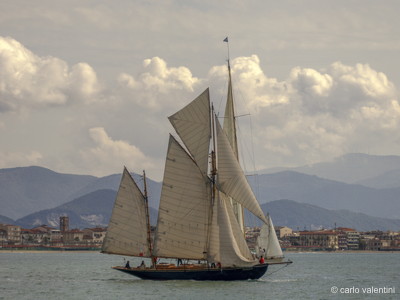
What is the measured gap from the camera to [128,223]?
8706cm

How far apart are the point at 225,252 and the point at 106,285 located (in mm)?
15051

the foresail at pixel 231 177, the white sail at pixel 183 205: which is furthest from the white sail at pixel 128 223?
the foresail at pixel 231 177

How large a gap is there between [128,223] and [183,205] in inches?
342

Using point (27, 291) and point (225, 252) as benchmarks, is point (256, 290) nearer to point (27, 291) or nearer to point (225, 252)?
point (225, 252)

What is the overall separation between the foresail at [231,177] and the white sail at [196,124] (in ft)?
5.29

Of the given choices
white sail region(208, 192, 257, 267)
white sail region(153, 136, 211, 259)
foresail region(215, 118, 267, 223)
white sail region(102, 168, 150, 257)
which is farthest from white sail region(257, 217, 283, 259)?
foresail region(215, 118, 267, 223)

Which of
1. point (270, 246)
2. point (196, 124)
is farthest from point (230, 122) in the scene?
point (270, 246)

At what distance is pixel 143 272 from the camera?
284 feet

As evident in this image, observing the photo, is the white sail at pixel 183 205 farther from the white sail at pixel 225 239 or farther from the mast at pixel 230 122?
the mast at pixel 230 122

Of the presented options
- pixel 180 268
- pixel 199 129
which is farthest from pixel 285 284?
pixel 199 129

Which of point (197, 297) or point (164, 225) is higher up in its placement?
point (164, 225)

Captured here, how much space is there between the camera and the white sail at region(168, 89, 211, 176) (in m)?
A: 79.5

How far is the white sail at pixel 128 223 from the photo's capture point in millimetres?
87000

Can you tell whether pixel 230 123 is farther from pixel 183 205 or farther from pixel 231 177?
pixel 231 177
